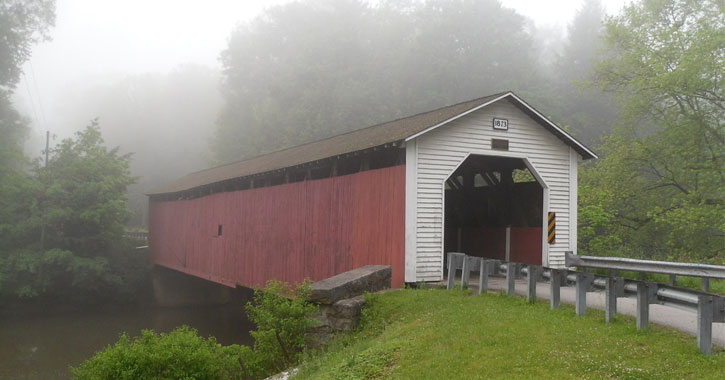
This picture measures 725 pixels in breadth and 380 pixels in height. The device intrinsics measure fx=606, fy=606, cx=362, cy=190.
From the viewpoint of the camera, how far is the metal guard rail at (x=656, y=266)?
24.5 ft

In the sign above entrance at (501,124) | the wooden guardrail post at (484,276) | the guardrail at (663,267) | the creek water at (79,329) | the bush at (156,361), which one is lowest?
the creek water at (79,329)

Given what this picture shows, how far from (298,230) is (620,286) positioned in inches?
365

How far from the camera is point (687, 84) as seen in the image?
19.8 m

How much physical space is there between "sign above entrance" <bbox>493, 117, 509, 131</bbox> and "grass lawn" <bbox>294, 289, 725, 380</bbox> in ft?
13.7

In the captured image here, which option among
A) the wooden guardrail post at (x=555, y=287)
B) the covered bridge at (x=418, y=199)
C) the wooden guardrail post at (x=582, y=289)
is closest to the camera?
the wooden guardrail post at (x=582, y=289)

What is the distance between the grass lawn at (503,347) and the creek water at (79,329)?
11105 mm

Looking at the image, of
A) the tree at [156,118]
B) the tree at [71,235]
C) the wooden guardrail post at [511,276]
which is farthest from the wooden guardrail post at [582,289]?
the tree at [156,118]

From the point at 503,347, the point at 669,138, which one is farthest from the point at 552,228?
the point at 669,138

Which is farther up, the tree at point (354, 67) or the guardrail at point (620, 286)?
the tree at point (354, 67)

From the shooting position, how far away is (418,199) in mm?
11000

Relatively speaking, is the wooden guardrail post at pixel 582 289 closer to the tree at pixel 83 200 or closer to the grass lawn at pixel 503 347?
the grass lawn at pixel 503 347

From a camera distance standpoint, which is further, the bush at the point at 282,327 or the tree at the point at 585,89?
the tree at the point at 585,89

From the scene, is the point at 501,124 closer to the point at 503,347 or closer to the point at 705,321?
the point at 503,347

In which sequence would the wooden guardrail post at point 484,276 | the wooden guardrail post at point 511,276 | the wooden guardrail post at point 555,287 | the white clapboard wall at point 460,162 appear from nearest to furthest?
the wooden guardrail post at point 555,287 → the wooden guardrail post at point 511,276 → the wooden guardrail post at point 484,276 → the white clapboard wall at point 460,162
